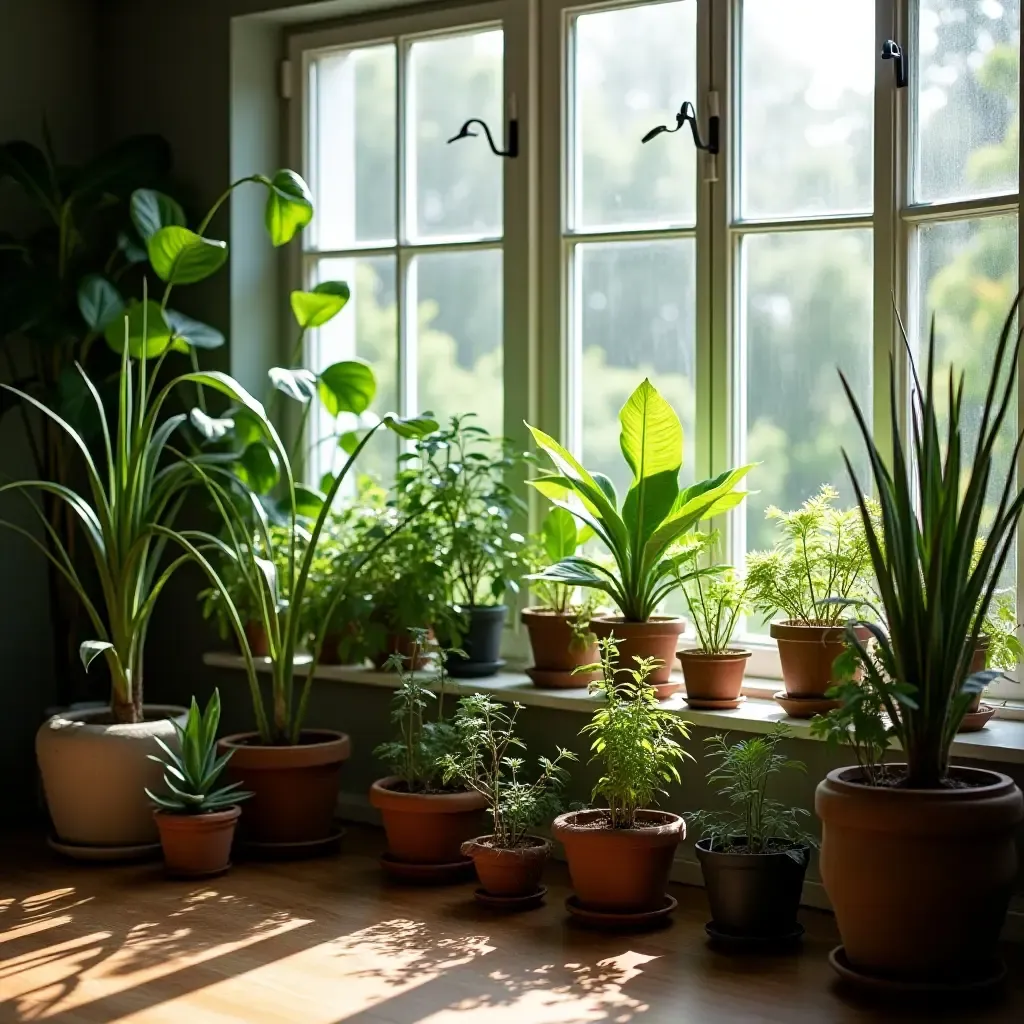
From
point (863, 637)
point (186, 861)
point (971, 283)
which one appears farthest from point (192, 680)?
point (971, 283)

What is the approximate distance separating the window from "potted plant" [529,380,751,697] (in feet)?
0.84

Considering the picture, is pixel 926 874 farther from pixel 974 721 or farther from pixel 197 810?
pixel 197 810

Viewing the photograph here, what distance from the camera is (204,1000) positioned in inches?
120

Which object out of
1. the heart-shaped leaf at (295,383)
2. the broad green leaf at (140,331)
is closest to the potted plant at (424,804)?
the heart-shaped leaf at (295,383)

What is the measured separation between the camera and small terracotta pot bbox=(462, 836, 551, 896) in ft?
12.0

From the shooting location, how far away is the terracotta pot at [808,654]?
367 cm

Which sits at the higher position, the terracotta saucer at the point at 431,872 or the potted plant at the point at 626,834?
the potted plant at the point at 626,834

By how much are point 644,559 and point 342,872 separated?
116 cm

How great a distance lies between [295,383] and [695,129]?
1287 mm

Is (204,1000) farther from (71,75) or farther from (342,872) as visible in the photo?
(71,75)

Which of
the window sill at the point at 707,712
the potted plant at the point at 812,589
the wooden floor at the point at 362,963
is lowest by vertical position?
the wooden floor at the point at 362,963

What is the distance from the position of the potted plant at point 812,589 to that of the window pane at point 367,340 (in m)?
1.53

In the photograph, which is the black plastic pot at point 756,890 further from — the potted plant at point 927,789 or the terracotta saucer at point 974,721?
the terracotta saucer at point 974,721

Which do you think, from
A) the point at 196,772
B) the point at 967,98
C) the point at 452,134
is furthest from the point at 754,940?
the point at 452,134
